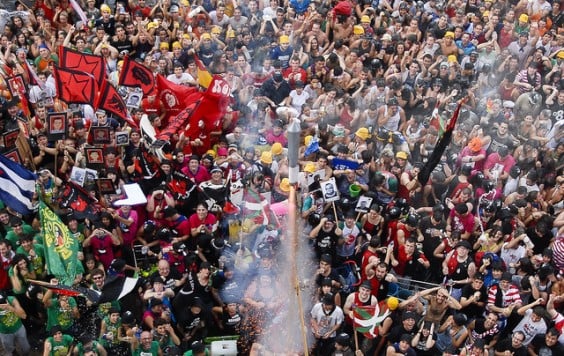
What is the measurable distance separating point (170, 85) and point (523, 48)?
617 cm

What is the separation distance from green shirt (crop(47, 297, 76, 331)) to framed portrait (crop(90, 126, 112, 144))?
2488 millimetres

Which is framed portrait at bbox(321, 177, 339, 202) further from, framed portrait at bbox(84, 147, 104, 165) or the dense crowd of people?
framed portrait at bbox(84, 147, 104, 165)

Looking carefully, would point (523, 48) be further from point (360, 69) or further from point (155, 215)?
point (155, 215)

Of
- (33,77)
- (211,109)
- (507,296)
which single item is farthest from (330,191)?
(33,77)

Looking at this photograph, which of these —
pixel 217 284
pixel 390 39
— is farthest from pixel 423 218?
pixel 390 39

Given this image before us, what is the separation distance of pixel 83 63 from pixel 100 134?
3.38 feet

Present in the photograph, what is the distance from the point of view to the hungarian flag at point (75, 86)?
30.5 ft

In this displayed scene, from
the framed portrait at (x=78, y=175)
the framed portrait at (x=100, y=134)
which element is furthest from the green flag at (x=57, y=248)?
the framed portrait at (x=100, y=134)

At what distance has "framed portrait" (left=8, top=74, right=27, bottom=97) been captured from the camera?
10.0 m

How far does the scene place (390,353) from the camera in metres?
7.25

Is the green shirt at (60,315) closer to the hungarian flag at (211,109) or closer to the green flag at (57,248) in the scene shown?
the green flag at (57,248)

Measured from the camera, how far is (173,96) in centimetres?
1039

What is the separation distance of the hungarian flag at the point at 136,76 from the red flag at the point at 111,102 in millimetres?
498

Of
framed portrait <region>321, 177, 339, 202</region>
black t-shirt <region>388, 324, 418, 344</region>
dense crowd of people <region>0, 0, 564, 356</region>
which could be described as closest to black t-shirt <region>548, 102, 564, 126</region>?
dense crowd of people <region>0, 0, 564, 356</region>
